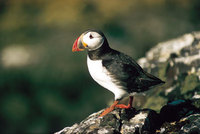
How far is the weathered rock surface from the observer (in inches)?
214

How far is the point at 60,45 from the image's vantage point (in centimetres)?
1313

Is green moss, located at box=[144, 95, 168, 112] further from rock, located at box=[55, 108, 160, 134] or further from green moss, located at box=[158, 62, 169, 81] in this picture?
rock, located at box=[55, 108, 160, 134]

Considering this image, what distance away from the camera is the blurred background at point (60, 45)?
10.9 metres

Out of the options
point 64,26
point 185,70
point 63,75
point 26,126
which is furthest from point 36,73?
point 185,70

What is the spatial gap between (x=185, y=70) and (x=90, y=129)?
16.2 feet

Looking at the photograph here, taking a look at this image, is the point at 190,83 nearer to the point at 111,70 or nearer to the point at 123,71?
the point at 123,71

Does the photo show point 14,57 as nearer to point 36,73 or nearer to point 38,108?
point 36,73

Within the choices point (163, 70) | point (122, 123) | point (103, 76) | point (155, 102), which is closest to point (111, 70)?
point (103, 76)

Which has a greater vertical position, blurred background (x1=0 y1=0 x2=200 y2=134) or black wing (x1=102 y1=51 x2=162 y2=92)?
blurred background (x1=0 y1=0 x2=200 y2=134)

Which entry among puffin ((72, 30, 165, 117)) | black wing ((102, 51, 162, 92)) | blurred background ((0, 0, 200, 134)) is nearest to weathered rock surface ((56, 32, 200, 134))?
puffin ((72, 30, 165, 117))

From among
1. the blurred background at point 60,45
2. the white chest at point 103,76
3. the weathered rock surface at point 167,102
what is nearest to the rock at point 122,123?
the weathered rock surface at point 167,102

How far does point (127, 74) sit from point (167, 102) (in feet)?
7.44

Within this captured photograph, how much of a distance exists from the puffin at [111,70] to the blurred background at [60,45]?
4651 millimetres

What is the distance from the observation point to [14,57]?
12688 millimetres
